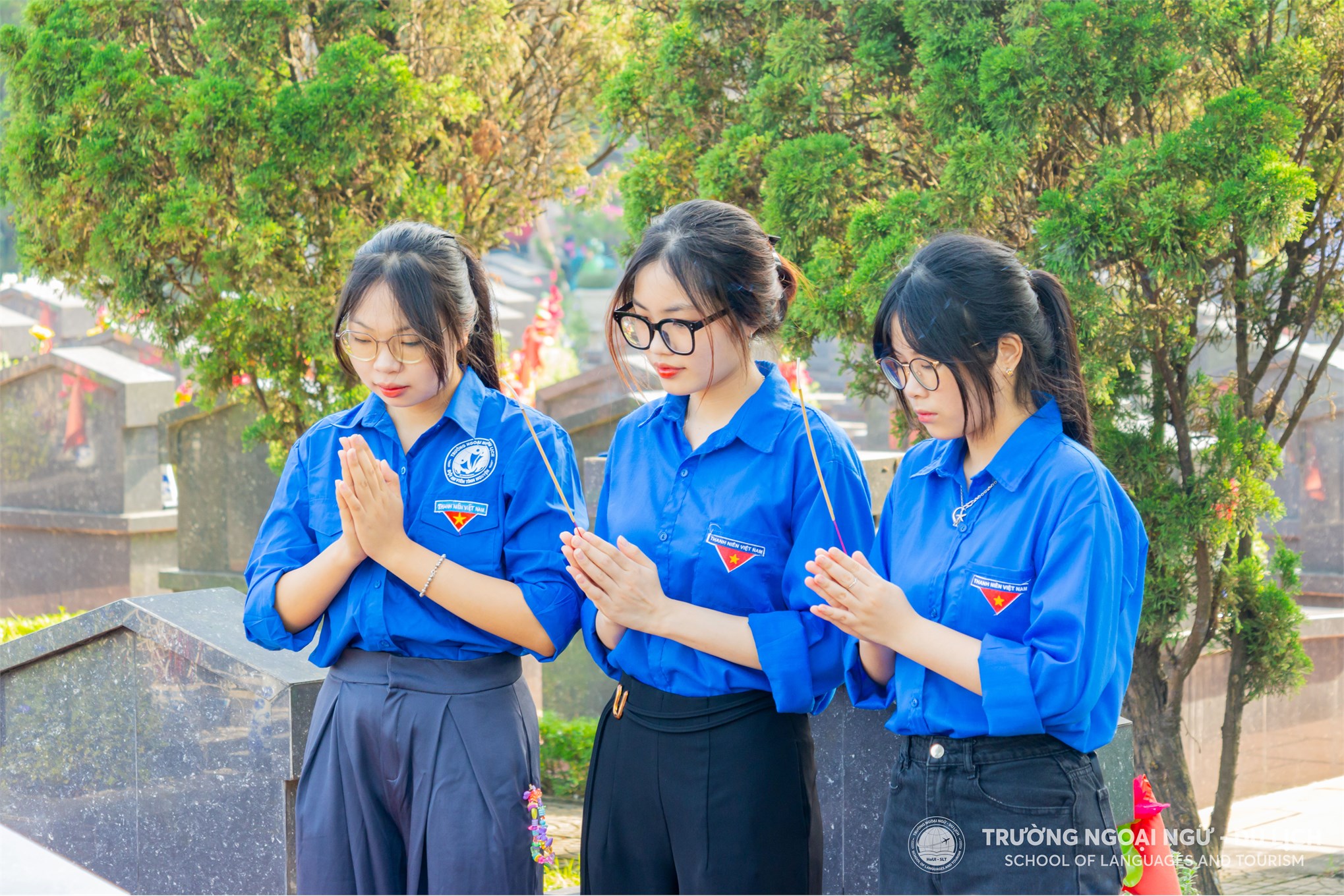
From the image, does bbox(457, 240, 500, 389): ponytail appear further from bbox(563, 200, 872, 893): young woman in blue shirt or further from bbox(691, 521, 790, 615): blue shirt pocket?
bbox(691, 521, 790, 615): blue shirt pocket

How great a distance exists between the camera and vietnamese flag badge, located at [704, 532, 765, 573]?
2.30 metres

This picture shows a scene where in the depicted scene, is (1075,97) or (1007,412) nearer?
(1007,412)

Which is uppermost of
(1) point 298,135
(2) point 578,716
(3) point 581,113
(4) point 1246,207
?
(3) point 581,113

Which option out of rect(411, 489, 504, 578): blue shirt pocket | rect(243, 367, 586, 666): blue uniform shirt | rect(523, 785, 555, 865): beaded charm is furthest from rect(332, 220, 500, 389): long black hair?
rect(523, 785, 555, 865): beaded charm

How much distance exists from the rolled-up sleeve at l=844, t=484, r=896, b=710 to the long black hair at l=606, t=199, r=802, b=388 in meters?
0.41

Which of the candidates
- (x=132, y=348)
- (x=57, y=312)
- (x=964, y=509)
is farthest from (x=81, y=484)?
(x=964, y=509)

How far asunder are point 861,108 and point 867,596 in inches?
121

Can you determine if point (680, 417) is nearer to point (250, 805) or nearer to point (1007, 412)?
point (1007, 412)

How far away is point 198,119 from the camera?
5.43 meters

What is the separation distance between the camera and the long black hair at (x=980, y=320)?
2141 millimetres

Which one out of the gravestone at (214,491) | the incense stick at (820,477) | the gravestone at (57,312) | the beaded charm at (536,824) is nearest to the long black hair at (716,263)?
the incense stick at (820,477)

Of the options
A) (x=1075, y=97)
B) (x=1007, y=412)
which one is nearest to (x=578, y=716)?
(x=1075, y=97)

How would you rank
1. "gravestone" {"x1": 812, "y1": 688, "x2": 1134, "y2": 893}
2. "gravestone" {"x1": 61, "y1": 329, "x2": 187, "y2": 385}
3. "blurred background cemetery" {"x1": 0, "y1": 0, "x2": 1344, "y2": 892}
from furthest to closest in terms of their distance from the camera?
"gravestone" {"x1": 61, "y1": 329, "x2": 187, "y2": 385}, "blurred background cemetery" {"x1": 0, "y1": 0, "x2": 1344, "y2": 892}, "gravestone" {"x1": 812, "y1": 688, "x2": 1134, "y2": 893}
